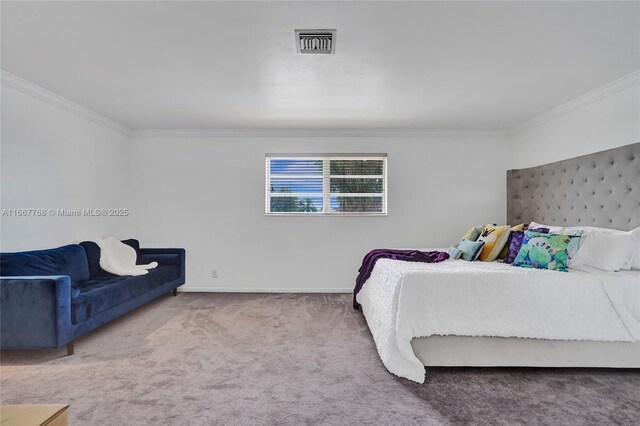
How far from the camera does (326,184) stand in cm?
520

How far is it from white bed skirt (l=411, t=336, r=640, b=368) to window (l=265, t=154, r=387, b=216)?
2.87 metres

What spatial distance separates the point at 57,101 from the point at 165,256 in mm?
2172

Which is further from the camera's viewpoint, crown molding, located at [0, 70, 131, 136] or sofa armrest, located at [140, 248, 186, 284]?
sofa armrest, located at [140, 248, 186, 284]

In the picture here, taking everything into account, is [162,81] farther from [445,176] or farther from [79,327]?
[445,176]

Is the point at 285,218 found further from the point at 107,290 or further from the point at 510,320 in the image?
the point at 510,320

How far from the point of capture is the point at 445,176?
16.9 feet

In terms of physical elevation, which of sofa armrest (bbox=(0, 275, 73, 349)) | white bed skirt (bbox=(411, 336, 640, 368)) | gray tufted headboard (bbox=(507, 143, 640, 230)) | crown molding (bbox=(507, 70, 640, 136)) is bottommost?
white bed skirt (bbox=(411, 336, 640, 368))

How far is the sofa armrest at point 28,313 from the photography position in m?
2.66

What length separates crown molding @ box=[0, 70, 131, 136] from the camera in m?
3.12

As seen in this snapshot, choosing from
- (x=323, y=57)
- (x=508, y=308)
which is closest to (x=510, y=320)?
(x=508, y=308)

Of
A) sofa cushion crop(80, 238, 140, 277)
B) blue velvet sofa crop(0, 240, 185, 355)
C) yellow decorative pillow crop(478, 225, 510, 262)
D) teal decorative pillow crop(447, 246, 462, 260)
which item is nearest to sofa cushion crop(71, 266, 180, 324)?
blue velvet sofa crop(0, 240, 185, 355)

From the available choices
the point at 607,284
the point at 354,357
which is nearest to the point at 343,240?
the point at 354,357

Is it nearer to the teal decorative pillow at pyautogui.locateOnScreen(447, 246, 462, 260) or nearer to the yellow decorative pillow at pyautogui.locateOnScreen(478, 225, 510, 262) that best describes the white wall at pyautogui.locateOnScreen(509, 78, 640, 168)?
the yellow decorative pillow at pyautogui.locateOnScreen(478, 225, 510, 262)

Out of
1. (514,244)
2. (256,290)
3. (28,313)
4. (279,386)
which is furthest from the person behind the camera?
(256,290)
